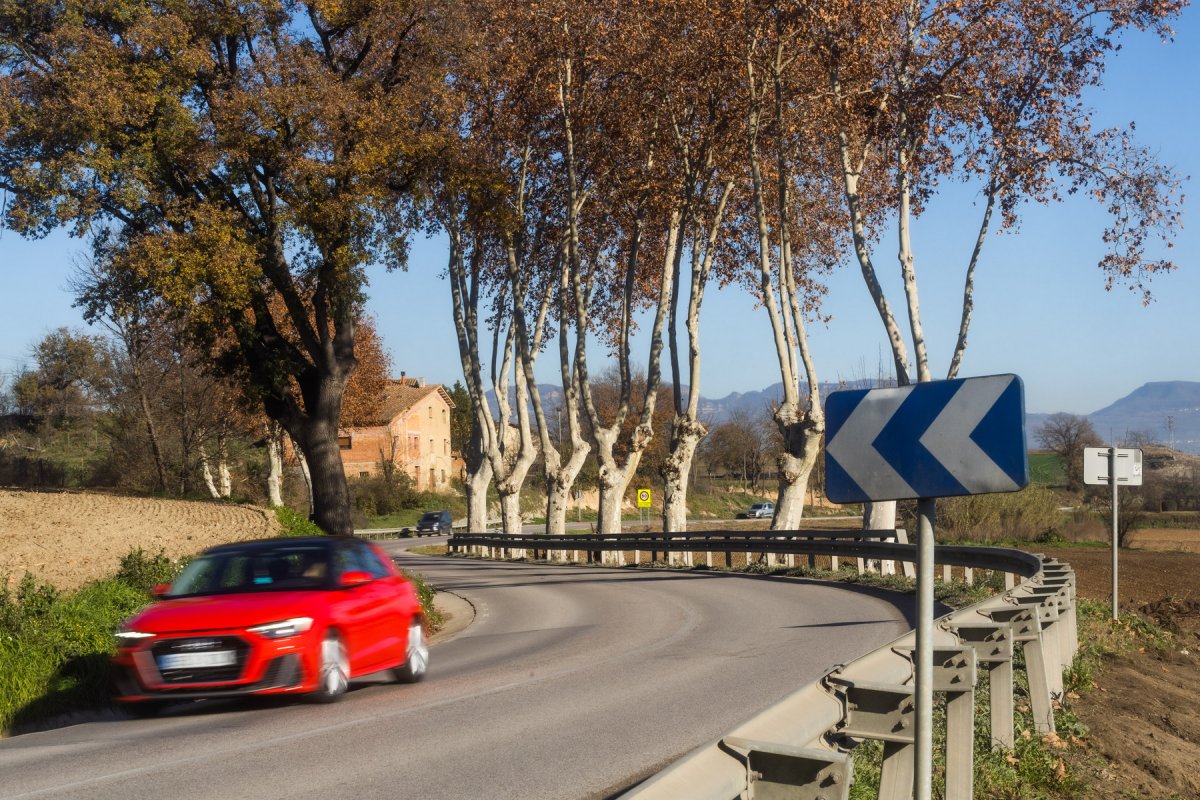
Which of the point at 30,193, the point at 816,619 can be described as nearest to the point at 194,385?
the point at 30,193

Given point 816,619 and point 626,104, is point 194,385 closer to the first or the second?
point 626,104

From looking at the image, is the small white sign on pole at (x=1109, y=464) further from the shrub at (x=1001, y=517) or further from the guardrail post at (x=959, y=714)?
the shrub at (x=1001, y=517)

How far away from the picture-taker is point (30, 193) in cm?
2427

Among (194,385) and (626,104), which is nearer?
(626,104)

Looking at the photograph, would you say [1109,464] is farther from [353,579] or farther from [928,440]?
[928,440]

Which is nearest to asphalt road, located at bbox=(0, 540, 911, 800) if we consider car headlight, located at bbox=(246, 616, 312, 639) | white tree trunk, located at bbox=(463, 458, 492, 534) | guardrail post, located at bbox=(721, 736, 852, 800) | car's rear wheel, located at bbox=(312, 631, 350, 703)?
car's rear wheel, located at bbox=(312, 631, 350, 703)

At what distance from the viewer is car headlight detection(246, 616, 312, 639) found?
10383mm

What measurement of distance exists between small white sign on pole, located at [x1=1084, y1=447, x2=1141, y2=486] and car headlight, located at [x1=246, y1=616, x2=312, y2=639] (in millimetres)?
14724

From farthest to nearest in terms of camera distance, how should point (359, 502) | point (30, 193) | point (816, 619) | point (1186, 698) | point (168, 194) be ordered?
point (359, 502) → point (168, 194) → point (30, 193) → point (816, 619) → point (1186, 698)

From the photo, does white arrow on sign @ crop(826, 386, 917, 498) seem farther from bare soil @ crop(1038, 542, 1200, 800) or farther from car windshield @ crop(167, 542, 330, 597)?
car windshield @ crop(167, 542, 330, 597)

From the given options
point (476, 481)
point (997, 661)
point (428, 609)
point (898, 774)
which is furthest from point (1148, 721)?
point (476, 481)

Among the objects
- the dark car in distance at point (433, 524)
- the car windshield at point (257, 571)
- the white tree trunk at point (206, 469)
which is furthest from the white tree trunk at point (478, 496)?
the car windshield at point (257, 571)

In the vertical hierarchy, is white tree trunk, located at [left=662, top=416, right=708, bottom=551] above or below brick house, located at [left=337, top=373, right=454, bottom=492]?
below

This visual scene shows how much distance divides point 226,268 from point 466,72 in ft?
29.1
